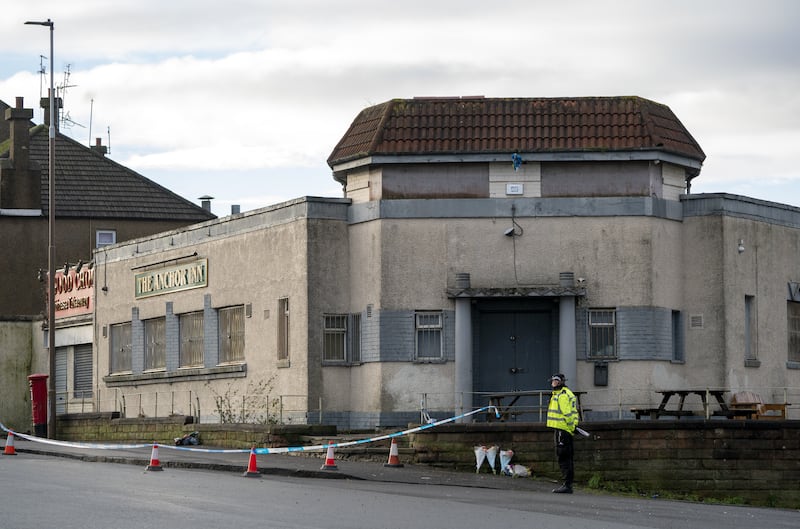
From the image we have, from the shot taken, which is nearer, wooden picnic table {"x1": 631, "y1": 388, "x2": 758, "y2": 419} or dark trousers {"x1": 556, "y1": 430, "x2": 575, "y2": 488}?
dark trousers {"x1": 556, "y1": 430, "x2": 575, "y2": 488}

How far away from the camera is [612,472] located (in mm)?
24734

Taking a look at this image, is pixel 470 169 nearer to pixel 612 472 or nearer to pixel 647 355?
pixel 647 355

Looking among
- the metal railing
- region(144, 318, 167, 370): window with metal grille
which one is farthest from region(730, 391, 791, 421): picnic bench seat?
region(144, 318, 167, 370): window with metal grille

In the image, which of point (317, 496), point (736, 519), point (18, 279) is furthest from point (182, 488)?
point (18, 279)

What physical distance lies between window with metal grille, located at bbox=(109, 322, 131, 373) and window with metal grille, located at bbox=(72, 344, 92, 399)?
233 cm

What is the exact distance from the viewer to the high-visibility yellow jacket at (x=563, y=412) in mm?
22078

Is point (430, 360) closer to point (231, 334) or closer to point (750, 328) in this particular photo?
point (231, 334)

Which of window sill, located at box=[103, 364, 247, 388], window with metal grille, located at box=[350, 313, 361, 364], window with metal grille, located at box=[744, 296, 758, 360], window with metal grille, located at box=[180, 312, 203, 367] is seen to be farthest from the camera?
window with metal grille, located at box=[180, 312, 203, 367]

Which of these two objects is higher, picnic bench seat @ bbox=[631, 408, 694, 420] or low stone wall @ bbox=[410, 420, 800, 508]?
picnic bench seat @ bbox=[631, 408, 694, 420]

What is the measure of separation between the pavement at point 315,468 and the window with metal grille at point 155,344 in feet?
26.5

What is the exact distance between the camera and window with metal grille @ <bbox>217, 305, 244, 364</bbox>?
108ft

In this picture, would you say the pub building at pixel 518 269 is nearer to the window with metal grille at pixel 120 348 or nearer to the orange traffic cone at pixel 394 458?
the orange traffic cone at pixel 394 458

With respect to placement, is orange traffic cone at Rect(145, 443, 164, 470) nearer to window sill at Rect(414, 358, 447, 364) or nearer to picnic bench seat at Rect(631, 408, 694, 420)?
window sill at Rect(414, 358, 447, 364)

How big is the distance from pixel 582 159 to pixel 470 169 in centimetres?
229
